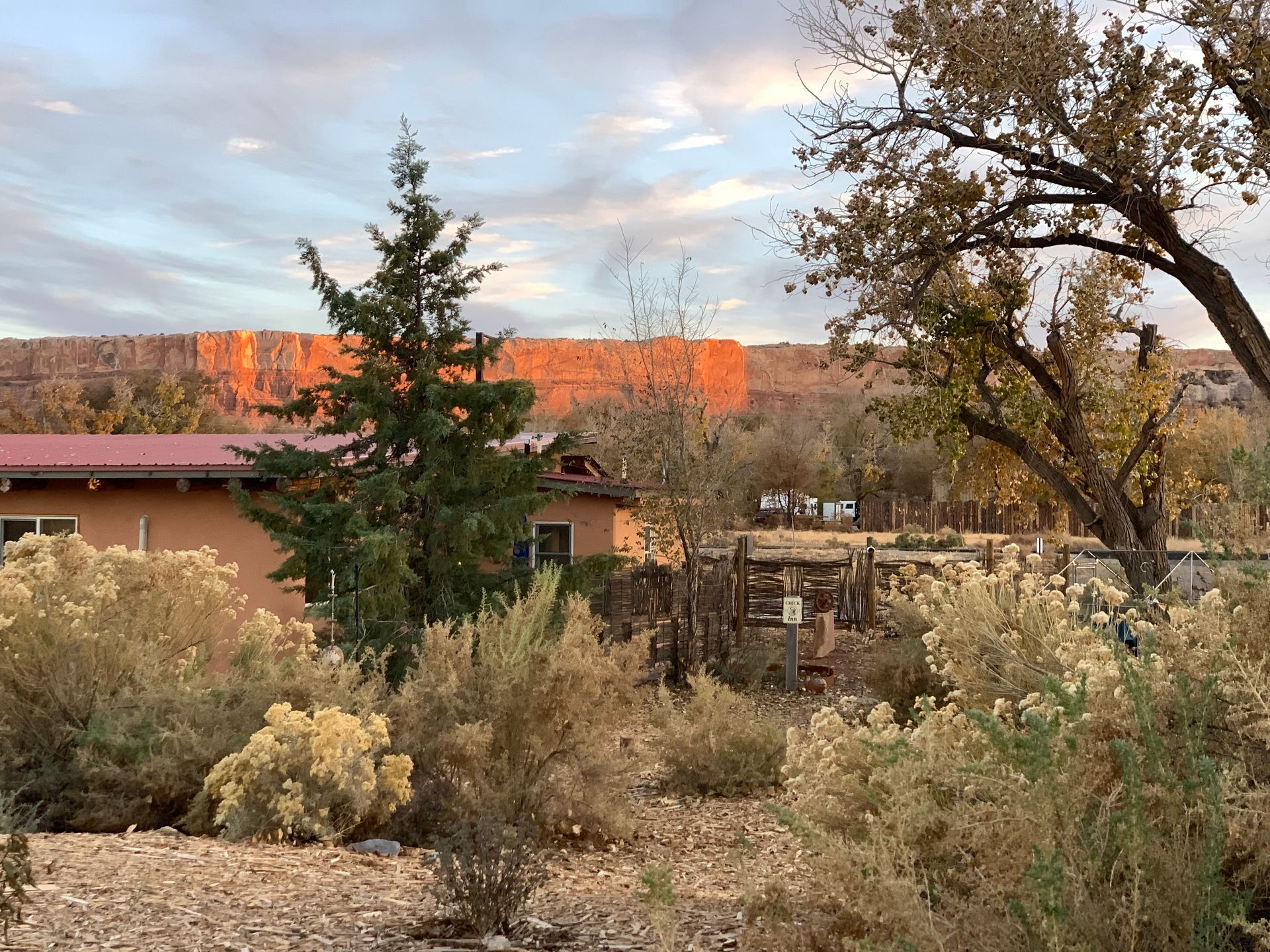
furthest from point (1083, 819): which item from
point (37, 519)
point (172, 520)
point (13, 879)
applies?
point (37, 519)

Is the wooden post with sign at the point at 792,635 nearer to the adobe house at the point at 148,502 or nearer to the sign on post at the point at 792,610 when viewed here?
the sign on post at the point at 792,610

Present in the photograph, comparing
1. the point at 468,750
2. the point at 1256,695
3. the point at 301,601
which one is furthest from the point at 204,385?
the point at 1256,695

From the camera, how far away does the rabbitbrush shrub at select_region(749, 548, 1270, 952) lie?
3105 millimetres

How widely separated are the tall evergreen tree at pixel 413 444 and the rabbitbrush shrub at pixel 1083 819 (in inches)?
274

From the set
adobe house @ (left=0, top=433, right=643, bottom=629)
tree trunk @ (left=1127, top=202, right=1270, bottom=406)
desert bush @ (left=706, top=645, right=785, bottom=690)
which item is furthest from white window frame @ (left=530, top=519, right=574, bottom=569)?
tree trunk @ (left=1127, top=202, right=1270, bottom=406)

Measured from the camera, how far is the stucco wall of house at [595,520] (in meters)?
17.2

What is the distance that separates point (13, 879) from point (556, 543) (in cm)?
1331

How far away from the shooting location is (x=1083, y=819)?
11.2 feet

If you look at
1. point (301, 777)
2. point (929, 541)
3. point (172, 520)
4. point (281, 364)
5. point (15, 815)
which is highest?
point (281, 364)

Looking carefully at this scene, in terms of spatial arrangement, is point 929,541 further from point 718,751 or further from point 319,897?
point 319,897

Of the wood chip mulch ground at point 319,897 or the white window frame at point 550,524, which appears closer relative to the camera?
the wood chip mulch ground at point 319,897

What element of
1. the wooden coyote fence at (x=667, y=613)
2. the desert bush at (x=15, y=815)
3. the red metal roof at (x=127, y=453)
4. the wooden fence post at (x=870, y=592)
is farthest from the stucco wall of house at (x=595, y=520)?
the desert bush at (x=15, y=815)

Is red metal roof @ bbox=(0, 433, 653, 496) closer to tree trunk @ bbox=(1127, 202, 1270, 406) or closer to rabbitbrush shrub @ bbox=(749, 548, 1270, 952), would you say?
tree trunk @ bbox=(1127, 202, 1270, 406)

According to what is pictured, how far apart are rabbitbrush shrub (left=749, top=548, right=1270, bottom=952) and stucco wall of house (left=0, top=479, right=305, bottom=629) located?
1044 cm
